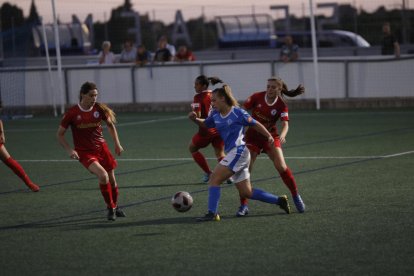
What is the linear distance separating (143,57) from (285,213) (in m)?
17.1

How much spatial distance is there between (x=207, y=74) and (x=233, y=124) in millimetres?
16013

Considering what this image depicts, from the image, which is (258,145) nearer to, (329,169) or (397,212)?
(397,212)

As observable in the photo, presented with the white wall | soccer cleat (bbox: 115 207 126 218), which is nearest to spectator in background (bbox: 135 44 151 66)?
the white wall

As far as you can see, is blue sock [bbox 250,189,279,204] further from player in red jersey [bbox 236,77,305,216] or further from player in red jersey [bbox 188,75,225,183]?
player in red jersey [bbox 188,75,225,183]

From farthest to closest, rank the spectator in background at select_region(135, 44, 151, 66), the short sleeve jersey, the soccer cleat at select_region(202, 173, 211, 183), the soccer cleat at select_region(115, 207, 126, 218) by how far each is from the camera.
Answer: the spectator in background at select_region(135, 44, 151, 66), the soccer cleat at select_region(202, 173, 211, 183), the short sleeve jersey, the soccer cleat at select_region(115, 207, 126, 218)

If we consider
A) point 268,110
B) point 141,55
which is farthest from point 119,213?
point 141,55

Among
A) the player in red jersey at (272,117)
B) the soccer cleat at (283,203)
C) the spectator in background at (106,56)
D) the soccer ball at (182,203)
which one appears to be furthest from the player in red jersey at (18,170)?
the spectator in background at (106,56)

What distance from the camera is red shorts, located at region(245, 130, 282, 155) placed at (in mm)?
10227

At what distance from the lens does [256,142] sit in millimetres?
10281

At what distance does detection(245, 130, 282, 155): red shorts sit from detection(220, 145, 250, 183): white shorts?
79 cm

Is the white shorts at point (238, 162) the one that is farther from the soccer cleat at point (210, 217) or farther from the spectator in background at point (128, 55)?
the spectator in background at point (128, 55)

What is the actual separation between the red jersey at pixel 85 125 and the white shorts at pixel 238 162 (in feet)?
5.58

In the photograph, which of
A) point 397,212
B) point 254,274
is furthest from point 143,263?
point 397,212

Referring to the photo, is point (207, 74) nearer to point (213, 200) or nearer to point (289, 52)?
point (289, 52)
